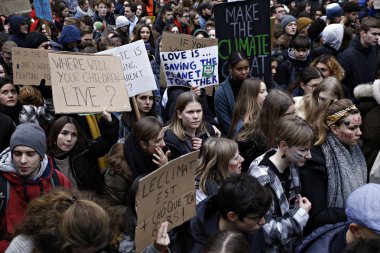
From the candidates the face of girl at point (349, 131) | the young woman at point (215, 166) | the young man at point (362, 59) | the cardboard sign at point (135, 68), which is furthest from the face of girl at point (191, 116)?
the young man at point (362, 59)

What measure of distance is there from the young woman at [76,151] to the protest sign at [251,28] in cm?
222

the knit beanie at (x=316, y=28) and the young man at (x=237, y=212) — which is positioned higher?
the young man at (x=237, y=212)

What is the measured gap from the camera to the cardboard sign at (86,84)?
4.98 m

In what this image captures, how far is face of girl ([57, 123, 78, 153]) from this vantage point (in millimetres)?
4805

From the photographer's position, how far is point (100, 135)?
17.5 ft

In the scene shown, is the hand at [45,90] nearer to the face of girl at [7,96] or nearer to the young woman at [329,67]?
the face of girl at [7,96]

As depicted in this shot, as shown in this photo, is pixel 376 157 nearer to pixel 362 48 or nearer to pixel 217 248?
pixel 217 248

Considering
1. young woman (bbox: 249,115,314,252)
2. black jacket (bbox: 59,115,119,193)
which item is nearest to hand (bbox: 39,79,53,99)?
black jacket (bbox: 59,115,119,193)

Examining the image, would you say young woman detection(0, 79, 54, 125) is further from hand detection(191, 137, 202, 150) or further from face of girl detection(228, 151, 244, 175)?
face of girl detection(228, 151, 244, 175)

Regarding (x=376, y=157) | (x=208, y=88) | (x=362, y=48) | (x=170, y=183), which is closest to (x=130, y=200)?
(x=170, y=183)

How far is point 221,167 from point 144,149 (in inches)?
26.8

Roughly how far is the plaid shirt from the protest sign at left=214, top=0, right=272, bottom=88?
308cm

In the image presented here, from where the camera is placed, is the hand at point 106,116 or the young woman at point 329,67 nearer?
the hand at point 106,116

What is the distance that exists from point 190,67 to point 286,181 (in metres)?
2.81
